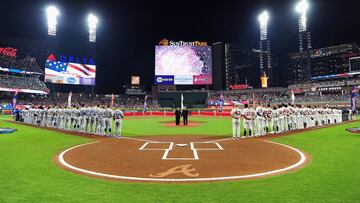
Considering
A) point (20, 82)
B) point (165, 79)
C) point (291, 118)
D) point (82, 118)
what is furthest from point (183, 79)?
point (82, 118)

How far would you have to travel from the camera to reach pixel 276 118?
1861 cm

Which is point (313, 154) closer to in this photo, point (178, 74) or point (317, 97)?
point (178, 74)

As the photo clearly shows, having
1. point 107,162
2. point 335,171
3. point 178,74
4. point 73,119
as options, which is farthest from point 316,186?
point 178,74

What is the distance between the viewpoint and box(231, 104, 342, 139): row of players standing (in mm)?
15969

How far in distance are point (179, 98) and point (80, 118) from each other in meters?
66.4

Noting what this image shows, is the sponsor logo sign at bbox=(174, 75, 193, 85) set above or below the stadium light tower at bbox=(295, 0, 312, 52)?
below

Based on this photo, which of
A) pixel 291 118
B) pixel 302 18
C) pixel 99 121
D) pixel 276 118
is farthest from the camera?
pixel 302 18

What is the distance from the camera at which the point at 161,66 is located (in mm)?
67500

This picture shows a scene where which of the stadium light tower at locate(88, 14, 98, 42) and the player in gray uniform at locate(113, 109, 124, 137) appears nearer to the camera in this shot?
the player in gray uniform at locate(113, 109, 124, 137)

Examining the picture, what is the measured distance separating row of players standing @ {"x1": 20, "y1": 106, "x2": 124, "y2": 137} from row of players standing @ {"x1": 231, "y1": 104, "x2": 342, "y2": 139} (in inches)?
325

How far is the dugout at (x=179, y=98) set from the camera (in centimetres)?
8569

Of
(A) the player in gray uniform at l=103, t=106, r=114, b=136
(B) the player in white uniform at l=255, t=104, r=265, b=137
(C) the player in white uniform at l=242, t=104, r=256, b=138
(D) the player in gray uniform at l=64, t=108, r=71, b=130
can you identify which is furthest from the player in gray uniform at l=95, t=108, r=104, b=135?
(B) the player in white uniform at l=255, t=104, r=265, b=137

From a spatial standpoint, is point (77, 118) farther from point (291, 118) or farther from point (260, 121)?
point (291, 118)

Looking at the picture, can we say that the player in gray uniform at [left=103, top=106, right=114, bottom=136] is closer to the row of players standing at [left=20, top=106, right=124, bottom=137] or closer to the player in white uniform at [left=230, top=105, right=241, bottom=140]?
the row of players standing at [left=20, top=106, right=124, bottom=137]
